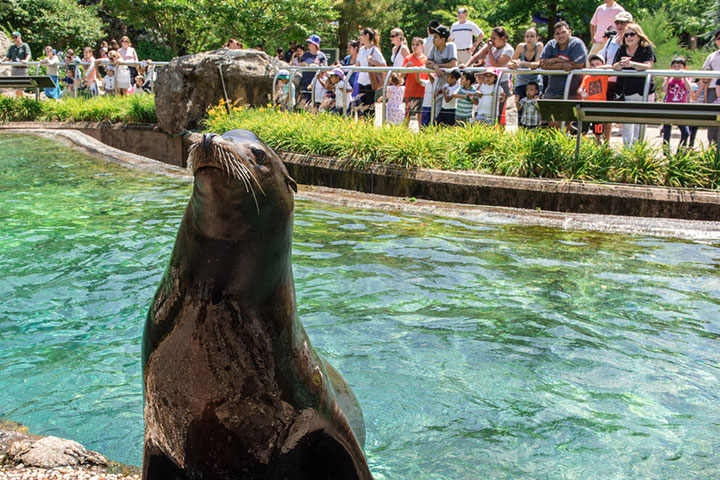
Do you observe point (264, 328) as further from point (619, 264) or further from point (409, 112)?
point (409, 112)

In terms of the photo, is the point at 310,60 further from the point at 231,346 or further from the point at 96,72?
the point at 231,346

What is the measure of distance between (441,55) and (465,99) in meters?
0.90

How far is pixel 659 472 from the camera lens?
3.59m

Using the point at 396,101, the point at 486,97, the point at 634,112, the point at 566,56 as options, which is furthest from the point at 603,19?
the point at 634,112

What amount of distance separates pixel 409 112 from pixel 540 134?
275 cm

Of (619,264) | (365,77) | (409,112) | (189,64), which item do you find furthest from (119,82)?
(619,264)

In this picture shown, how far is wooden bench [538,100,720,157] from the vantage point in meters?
8.58

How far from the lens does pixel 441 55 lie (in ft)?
38.3

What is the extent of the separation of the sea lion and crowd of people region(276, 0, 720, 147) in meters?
8.58

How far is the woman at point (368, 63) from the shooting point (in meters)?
13.2

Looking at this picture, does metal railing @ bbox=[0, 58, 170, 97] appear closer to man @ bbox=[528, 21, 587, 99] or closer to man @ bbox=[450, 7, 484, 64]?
man @ bbox=[450, 7, 484, 64]

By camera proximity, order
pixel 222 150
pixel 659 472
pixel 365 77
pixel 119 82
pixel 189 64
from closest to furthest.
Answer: pixel 222 150
pixel 659 472
pixel 365 77
pixel 189 64
pixel 119 82

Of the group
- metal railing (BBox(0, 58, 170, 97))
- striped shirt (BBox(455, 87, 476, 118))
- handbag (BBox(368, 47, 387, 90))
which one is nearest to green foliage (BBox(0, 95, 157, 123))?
metal railing (BBox(0, 58, 170, 97))

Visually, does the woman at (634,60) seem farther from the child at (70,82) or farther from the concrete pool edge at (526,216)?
the child at (70,82)
